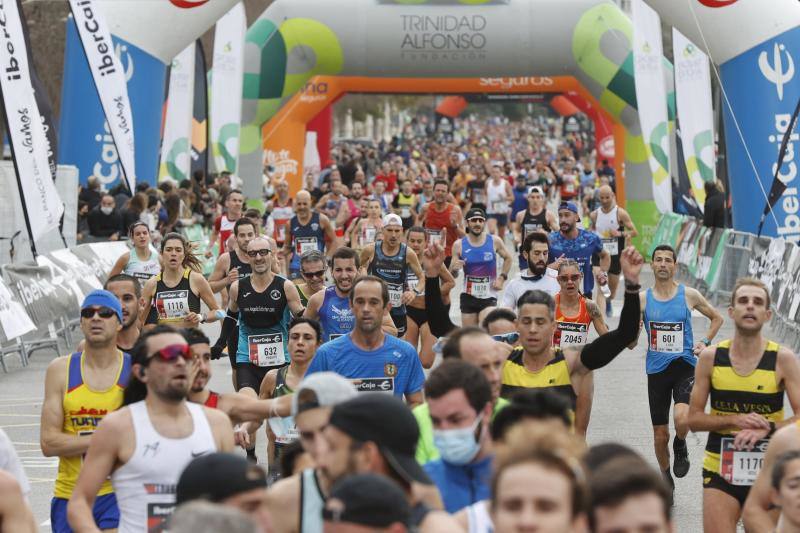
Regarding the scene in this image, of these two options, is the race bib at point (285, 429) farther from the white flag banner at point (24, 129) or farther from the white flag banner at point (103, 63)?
the white flag banner at point (103, 63)

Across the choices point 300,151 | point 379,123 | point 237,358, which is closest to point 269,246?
point 237,358

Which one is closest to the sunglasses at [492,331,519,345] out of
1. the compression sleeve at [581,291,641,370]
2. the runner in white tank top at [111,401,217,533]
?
the compression sleeve at [581,291,641,370]

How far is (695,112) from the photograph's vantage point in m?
23.6

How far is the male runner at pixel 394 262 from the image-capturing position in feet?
42.5

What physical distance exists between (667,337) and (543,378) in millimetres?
2838

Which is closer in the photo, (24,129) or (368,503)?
(368,503)

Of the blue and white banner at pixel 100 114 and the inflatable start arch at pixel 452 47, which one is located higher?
the inflatable start arch at pixel 452 47

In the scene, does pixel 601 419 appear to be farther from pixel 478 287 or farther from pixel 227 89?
pixel 227 89

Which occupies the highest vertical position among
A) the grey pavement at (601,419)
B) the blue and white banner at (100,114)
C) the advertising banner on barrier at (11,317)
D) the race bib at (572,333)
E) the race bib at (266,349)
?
the blue and white banner at (100,114)

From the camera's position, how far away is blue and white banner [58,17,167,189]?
21.2 m

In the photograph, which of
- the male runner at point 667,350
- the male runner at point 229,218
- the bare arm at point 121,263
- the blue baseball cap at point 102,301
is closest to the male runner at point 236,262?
the bare arm at point 121,263

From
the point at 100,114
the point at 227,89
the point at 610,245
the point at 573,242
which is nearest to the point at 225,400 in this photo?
the point at 573,242

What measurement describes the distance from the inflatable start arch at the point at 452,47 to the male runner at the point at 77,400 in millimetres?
23652

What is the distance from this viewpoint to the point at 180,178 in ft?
90.9
